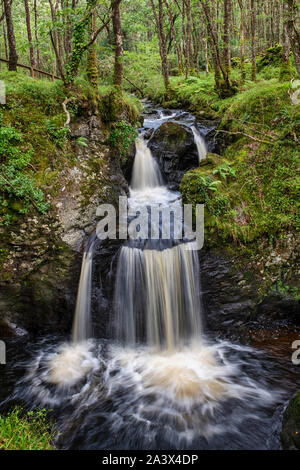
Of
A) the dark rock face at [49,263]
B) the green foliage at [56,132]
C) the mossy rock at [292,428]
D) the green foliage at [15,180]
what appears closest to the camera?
the mossy rock at [292,428]

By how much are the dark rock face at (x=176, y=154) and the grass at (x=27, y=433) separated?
8.12 metres

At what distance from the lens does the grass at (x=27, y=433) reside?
341cm

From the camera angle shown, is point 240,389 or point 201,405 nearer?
point 201,405

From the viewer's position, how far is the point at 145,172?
1030 cm

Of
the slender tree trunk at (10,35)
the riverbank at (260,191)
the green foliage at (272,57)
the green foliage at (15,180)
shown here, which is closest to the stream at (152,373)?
the riverbank at (260,191)

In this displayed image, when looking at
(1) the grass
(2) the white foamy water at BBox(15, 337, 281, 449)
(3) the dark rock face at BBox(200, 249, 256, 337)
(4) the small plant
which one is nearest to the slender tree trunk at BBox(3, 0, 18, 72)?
(4) the small plant

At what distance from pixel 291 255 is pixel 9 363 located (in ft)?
22.2

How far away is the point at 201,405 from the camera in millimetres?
4570

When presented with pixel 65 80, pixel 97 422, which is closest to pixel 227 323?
pixel 97 422

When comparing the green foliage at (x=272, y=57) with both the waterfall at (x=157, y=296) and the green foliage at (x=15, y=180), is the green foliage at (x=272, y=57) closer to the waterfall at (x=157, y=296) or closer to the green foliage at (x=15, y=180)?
the waterfall at (x=157, y=296)

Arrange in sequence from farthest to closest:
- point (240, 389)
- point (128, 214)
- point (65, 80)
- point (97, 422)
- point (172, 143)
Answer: point (172, 143)
point (128, 214)
point (65, 80)
point (240, 389)
point (97, 422)

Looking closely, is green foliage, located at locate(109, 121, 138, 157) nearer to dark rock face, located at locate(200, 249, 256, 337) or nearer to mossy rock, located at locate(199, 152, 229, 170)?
mossy rock, located at locate(199, 152, 229, 170)

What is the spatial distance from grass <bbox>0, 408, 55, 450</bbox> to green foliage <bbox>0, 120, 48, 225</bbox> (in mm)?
3888
